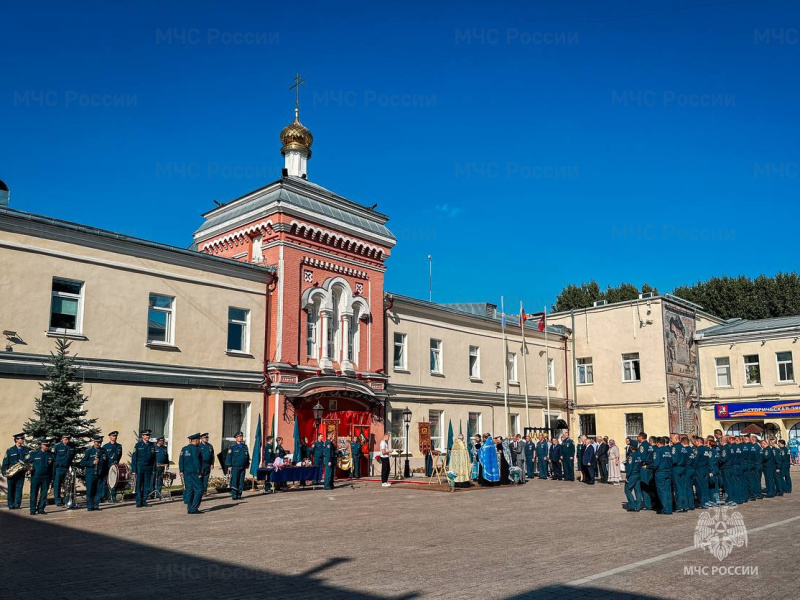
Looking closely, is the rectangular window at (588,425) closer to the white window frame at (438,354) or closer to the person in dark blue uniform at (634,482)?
the white window frame at (438,354)

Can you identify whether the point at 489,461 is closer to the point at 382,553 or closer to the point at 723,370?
the point at 382,553

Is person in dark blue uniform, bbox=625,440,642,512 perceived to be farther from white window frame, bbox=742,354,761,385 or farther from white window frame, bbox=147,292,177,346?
white window frame, bbox=742,354,761,385

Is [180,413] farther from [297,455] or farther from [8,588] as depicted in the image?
[8,588]

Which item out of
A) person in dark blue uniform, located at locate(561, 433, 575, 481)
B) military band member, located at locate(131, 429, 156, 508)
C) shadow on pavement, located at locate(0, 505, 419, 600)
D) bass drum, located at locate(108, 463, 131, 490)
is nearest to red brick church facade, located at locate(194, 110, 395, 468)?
bass drum, located at locate(108, 463, 131, 490)

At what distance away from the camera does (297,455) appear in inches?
937

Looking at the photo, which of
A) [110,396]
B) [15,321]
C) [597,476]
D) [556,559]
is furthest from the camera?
[597,476]

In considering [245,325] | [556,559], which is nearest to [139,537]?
[556,559]

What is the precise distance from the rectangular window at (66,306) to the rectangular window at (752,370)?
3482 centimetres

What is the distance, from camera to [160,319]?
22750 millimetres

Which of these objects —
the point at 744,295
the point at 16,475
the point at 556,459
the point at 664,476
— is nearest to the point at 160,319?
the point at 16,475

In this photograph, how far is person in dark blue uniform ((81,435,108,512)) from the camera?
1642 centimetres

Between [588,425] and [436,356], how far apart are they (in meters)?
12.8

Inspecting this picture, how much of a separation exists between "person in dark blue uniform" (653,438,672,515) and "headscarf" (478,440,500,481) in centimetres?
891

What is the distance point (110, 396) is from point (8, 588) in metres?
13.4
